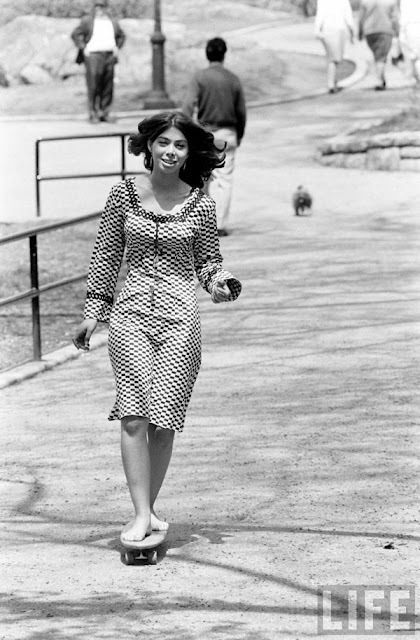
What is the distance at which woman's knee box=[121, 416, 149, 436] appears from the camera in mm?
6168

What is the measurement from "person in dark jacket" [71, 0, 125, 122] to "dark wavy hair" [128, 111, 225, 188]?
57.9 ft

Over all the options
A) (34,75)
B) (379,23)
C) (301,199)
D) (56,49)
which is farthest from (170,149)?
(56,49)

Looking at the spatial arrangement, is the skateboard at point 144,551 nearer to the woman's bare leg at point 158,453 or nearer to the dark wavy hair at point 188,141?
the woman's bare leg at point 158,453

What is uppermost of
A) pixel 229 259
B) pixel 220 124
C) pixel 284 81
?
pixel 220 124

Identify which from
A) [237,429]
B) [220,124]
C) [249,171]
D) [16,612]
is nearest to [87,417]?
[237,429]

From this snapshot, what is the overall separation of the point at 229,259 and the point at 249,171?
5513 mm

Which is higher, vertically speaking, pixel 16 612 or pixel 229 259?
pixel 16 612

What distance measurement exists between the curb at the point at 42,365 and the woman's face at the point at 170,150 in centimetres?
361

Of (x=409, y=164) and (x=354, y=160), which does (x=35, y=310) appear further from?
(x=354, y=160)

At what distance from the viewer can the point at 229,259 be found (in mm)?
13766

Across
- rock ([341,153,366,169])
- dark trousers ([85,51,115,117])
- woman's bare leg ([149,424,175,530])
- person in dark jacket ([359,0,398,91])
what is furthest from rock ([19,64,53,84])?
woman's bare leg ([149,424,175,530])

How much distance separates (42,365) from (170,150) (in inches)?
163

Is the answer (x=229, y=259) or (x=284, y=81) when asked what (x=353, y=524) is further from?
(x=284, y=81)

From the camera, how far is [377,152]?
19047mm
